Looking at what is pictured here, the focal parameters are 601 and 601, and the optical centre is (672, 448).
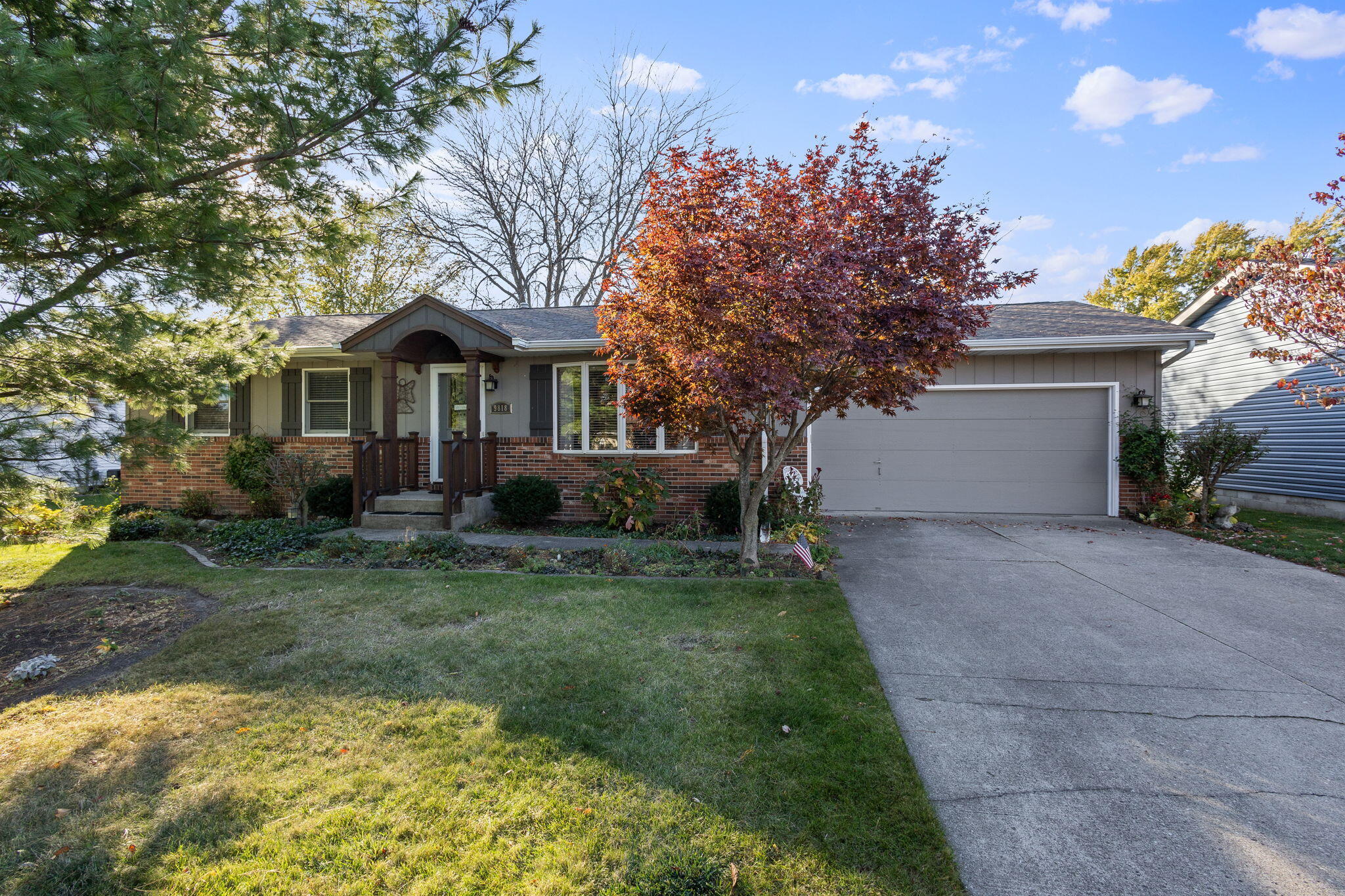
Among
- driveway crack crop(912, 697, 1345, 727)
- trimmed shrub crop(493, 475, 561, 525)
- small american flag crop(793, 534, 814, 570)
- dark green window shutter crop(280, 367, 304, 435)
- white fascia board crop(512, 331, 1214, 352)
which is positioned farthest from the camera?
dark green window shutter crop(280, 367, 304, 435)

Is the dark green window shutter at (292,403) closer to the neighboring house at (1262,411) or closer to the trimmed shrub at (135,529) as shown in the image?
the trimmed shrub at (135,529)

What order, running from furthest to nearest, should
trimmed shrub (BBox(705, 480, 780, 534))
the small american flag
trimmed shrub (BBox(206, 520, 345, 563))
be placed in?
1. trimmed shrub (BBox(705, 480, 780, 534))
2. trimmed shrub (BBox(206, 520, 345, 563))
3. the small american flag

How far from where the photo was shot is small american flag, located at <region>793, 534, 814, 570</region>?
5820mm

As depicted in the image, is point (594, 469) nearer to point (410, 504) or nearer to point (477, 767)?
point (410, 504)

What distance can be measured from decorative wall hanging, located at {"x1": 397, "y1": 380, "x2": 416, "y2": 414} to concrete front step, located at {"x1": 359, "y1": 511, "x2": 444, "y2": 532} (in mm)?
2248

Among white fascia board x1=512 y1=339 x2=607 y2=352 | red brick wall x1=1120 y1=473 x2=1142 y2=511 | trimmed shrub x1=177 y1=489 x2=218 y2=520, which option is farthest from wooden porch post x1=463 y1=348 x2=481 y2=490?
red brick wall x1=1120 y1=473 x2=1142 y2=511

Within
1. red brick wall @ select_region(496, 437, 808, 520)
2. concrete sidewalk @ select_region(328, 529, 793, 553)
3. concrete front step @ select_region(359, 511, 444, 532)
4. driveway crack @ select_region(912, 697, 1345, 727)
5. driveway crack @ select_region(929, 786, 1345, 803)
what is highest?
red brick wall @ select_region(496, 437, 808, 520)

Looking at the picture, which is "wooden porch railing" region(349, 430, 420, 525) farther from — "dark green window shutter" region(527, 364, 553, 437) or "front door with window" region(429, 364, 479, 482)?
"dark green window shutter" region(527, 364, 553, 437)

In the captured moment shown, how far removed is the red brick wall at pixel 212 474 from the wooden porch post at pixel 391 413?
1.47 m

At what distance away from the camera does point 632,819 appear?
7.72ft

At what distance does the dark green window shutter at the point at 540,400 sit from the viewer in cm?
961

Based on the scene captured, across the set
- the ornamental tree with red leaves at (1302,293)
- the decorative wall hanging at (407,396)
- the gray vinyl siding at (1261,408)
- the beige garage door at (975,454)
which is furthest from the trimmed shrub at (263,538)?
the gray vinyl siding at (1261,408)

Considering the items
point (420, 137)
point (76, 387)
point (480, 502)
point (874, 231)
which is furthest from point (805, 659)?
point (480, 502)

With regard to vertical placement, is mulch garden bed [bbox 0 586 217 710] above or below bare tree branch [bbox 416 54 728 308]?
below
